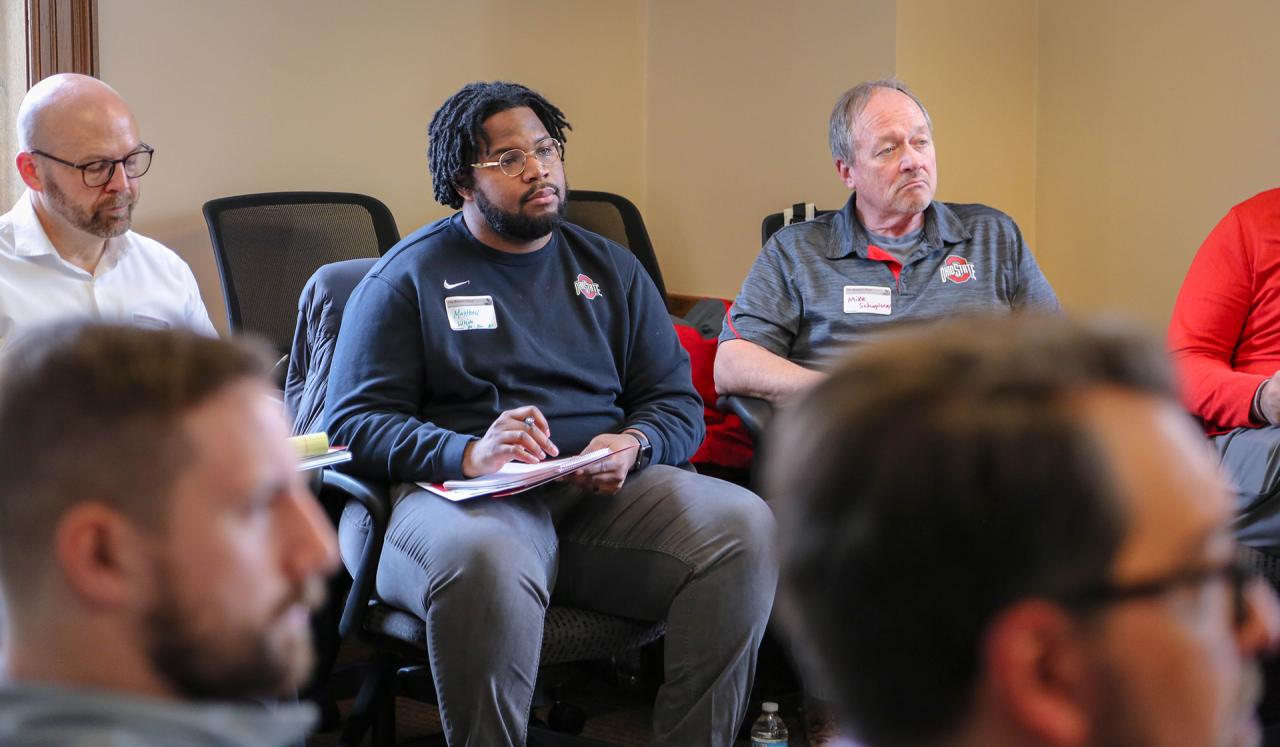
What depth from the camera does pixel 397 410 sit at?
2.35m

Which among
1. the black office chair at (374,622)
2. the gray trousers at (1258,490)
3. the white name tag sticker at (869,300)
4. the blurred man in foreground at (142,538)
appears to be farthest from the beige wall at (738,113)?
the blurred man in foreground at (142,538)

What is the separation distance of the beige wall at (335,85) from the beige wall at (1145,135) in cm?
132

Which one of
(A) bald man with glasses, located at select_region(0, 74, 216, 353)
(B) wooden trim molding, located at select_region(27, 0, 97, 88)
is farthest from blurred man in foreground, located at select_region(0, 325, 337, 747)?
(B) wooden trim molding, located at select_region(27, 0, 97, 88)

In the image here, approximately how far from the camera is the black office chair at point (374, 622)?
218cm

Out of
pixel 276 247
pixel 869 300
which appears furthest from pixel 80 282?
pixel 869 300

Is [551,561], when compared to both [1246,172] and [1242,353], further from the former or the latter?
[1246,172]

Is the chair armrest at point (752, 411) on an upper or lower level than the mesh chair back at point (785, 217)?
lower

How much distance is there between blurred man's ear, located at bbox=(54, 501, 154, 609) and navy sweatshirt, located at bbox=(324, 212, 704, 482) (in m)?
1.44

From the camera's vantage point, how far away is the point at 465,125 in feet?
8.55

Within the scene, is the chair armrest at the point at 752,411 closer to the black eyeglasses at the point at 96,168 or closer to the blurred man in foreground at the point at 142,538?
the black eyeglasses at the point at 96,168

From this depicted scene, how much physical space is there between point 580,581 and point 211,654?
148 centimetres

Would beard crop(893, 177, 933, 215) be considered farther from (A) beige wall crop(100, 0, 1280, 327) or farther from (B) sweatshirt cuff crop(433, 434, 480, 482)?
(B) sweatshirt cuff crop(433, 434, 480, 482)

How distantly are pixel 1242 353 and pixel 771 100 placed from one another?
5.12ft

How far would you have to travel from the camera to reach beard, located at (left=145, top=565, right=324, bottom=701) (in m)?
0.80
